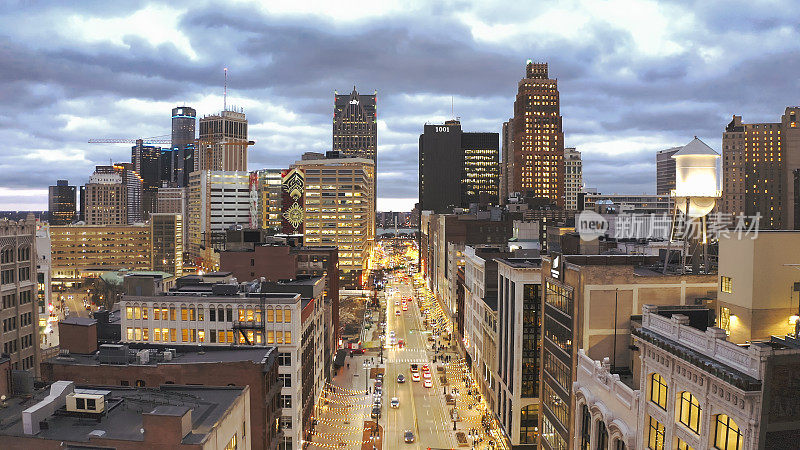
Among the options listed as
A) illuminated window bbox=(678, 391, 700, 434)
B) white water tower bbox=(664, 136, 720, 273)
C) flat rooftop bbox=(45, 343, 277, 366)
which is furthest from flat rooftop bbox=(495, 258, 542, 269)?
illuminated window bbox=(678, 391, 700, 434)

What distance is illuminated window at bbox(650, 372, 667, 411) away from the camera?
34.4 meters

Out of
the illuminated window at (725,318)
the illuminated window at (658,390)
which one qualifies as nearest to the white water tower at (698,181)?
the illuminated window at (725,318)

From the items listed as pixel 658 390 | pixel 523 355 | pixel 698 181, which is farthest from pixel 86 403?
pixel 523 355

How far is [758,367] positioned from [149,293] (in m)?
74.4

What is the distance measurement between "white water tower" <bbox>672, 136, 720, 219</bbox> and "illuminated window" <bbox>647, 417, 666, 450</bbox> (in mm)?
20754

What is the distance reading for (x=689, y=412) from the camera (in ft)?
104

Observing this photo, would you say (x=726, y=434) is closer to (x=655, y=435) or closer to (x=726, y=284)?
(x=655, y=435)

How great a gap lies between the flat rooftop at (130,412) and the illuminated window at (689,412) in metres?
29.6

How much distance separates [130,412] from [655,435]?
36374mm

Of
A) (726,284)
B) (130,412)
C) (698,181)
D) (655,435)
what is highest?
(698,181)

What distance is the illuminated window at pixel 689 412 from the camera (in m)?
30.9

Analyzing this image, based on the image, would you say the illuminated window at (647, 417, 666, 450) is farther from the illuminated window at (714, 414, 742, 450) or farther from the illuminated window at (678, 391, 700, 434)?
the illuminated window at (714, 414, 742, 450)

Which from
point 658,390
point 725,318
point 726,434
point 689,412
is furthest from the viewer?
point 725,318

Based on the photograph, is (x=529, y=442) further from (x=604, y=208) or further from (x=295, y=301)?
(x=604, y=208)
